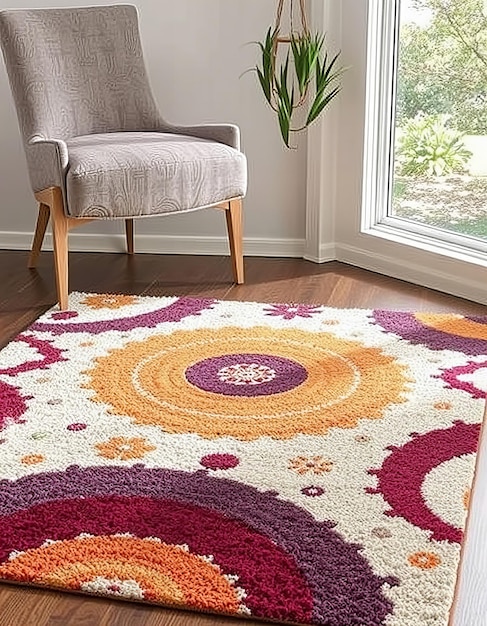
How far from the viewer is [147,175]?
3.11 meters

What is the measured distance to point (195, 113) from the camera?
152 inches

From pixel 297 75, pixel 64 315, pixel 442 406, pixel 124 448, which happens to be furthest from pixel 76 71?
pixel 442 406

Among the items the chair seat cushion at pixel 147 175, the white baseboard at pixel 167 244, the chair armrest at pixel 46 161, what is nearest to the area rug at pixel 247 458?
the chair seat cushion at pixel 147 175

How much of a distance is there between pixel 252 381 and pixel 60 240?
2.92 ft

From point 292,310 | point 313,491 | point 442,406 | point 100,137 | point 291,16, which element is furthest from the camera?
point 291,16

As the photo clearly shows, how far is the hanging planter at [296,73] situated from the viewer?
3.49m

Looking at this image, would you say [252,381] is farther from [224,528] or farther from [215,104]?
[215,104]

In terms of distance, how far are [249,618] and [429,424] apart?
0.82 meters

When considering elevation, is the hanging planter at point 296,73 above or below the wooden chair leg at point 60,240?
above

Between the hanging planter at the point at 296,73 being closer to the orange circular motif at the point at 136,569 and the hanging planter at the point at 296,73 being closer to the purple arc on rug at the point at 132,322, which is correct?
the purple arc on rug at the point at 132,322

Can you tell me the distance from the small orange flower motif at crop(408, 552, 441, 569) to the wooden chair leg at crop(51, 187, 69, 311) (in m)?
1.69

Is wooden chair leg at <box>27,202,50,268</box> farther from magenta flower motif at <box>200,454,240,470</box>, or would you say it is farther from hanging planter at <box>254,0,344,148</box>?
magenta flower motif at <box>200,454,240,470</box>

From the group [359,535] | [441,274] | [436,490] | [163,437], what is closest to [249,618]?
[359,535]

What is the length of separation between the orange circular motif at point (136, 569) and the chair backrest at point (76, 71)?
1.84 m
